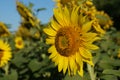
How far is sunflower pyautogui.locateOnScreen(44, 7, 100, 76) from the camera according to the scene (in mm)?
2523

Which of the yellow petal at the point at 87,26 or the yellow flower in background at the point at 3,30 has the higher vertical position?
the yellow flower in background at the point at 3,30

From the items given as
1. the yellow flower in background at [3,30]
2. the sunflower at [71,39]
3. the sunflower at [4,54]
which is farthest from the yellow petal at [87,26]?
the yellow flower in background at [3,30]

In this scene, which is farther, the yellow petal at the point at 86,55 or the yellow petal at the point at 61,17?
the yellow petal at the point at 61,17

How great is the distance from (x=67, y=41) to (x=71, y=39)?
0.06 meters

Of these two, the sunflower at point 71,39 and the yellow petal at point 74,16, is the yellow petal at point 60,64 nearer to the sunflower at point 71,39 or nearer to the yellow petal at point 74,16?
the sunflower at point 71,39

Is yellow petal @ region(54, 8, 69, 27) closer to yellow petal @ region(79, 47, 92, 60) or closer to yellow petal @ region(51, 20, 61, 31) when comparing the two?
yellow petal @ region(51, 20, 61, 31)

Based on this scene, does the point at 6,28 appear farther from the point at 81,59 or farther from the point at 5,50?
the point at 81,59

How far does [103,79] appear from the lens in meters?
2.96

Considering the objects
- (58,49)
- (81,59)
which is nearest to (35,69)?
(58,49)

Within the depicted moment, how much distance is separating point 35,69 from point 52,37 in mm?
1034

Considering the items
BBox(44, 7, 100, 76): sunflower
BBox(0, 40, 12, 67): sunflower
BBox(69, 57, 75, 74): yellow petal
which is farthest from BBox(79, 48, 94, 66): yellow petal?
BBox(0, 40, 12, 67): sunflower

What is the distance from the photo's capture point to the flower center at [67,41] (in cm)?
262

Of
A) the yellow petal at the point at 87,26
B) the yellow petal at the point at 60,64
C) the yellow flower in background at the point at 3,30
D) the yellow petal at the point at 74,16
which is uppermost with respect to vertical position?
the yellow flower in background at the point at 3,30

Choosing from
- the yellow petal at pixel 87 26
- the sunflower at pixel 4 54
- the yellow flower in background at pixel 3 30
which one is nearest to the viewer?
the yellow petal at pixel 87 26
